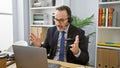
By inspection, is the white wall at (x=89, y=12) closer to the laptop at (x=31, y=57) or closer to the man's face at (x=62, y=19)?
the man's face at (x=62, y=19)

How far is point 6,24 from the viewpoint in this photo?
13.5 feet

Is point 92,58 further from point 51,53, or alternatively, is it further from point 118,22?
point 51,53

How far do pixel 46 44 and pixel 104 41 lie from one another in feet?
3.95

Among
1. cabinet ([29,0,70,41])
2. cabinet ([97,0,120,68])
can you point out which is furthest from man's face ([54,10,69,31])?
cabinet ([29,0,70,41])

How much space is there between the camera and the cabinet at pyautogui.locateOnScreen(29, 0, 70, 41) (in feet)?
12.3

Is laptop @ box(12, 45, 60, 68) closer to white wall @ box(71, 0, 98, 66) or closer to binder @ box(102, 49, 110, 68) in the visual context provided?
binder @ box(102, 49, 110, 68)

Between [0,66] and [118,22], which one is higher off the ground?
[118,22]

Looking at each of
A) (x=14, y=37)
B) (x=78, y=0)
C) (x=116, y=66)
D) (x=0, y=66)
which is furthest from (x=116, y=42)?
(x=14, y=37)

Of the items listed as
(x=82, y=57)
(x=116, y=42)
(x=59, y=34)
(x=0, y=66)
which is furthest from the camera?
(x=116, y=42)

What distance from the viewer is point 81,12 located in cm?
352

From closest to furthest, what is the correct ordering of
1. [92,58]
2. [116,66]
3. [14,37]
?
[116,66] → [92,58] → [14,37]

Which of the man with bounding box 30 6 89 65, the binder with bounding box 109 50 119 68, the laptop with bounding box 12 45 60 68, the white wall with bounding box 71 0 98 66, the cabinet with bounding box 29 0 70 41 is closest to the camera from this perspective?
the laptop with bounding box 12 45 60 68

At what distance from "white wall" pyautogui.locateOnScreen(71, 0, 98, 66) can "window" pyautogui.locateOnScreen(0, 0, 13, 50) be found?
5.17 feet

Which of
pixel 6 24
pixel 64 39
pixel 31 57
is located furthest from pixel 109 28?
pixel 6 24
